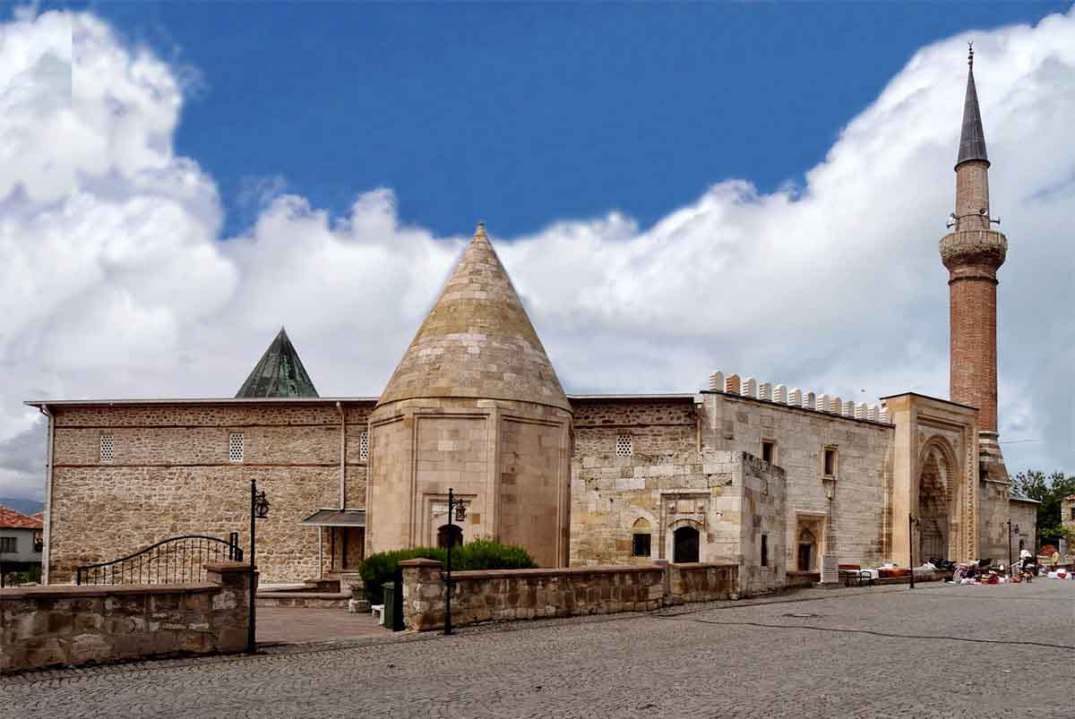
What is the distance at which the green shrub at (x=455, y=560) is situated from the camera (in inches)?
629

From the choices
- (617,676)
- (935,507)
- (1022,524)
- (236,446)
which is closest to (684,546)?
(617,676)

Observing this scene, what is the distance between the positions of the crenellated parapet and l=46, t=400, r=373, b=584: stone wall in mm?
9887

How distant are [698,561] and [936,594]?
539 cm

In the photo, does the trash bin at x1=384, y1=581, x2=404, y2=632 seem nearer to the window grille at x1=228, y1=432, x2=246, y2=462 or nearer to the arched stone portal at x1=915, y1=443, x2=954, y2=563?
the window grille at x1=228, y1=432, x2=246, y2=462

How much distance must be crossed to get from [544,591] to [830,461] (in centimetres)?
1949

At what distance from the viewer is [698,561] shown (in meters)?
19.2

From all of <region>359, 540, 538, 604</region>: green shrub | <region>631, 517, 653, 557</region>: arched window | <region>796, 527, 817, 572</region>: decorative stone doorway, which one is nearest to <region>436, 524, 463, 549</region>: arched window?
<region>359, 540, 538, 604</region>: green shrub

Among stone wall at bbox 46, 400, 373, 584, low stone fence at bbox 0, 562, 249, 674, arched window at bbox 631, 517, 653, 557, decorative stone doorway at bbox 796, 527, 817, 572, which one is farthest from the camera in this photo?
decorative stone doorway at bbox 796, 527, 817, 572

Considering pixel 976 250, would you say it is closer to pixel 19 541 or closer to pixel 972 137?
pixel 972 137

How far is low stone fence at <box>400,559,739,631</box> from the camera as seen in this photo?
12.5 m

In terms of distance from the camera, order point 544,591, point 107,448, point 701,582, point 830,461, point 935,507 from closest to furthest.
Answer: point 544,591
point 701,582
point 107,448
point 830,461
point 935,507

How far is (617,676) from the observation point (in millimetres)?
9016

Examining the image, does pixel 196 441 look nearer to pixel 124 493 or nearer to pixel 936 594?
pixel 124 493

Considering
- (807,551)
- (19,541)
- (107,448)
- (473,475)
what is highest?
(107,448)
